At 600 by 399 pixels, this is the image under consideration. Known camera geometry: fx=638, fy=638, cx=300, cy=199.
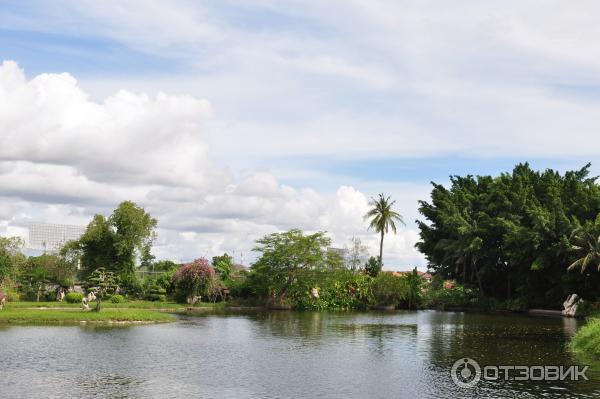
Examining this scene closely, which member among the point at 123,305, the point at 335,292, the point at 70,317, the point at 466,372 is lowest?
the point at 466,372

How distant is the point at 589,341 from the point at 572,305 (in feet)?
120

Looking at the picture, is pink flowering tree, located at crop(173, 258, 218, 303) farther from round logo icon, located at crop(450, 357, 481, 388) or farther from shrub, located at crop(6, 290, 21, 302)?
round logo icon, located at crop(450, 357, 481, 388)

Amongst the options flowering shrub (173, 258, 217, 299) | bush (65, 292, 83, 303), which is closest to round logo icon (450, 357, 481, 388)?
flowering shrub (173, 258, 217, 299)

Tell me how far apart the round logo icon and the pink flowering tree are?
148 ft

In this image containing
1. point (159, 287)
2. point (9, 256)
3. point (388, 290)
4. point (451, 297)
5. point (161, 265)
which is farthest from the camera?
point (161, 265)

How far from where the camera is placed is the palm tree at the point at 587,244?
6531 centimetres

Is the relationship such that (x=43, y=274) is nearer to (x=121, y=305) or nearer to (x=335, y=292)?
(x=121, y=305)

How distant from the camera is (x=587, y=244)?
67.2m

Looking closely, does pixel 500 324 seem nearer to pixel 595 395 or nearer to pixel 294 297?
pixel 294 297

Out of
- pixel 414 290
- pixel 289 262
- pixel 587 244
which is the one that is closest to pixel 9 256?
pixel 289 262

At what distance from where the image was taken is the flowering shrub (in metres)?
74.7

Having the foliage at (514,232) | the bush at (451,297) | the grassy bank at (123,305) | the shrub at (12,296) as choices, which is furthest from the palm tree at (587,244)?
the shrub at (12,296)

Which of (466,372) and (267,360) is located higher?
(466,372)

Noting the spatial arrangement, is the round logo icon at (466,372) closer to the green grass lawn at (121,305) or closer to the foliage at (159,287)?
the green grass lawn at (121,305)
